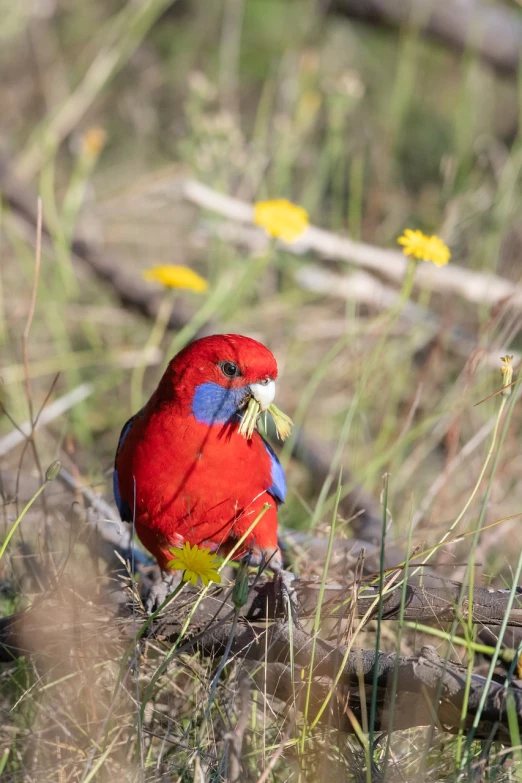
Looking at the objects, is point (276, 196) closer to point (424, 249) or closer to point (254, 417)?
point (424, 249)

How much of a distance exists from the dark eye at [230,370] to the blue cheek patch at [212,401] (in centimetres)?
4

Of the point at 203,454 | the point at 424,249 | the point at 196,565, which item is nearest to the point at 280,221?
the point at 424,249

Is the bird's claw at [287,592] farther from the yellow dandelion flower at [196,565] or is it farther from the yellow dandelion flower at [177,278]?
the yellow dandelion flower at [177,278]

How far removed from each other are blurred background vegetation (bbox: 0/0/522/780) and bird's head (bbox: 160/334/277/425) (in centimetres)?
23

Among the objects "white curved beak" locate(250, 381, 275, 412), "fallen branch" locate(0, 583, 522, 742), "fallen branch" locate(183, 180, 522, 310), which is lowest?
"fallen branch" locate(0, 583, 522, 742)

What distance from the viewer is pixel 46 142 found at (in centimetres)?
407

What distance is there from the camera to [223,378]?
2002 millimetres

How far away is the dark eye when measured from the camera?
199 centimetres

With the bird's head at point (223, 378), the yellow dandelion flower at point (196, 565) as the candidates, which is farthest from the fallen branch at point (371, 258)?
the yellow dandelion flower at point (196, 565)

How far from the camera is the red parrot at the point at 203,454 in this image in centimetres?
197

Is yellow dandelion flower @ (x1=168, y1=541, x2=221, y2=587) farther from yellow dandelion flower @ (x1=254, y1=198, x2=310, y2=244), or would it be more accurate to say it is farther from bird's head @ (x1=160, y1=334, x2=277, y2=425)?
yellow dandelion flower @ (x1=254, y1=198, x2=310, y2=244)

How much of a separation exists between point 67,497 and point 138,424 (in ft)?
1.75

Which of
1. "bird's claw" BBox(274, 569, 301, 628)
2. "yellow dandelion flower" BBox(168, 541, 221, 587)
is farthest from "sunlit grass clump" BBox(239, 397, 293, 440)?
"yellow dandelion flower" BBox(168, 541, 221, 587)

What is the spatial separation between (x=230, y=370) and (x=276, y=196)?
1.92 meters
